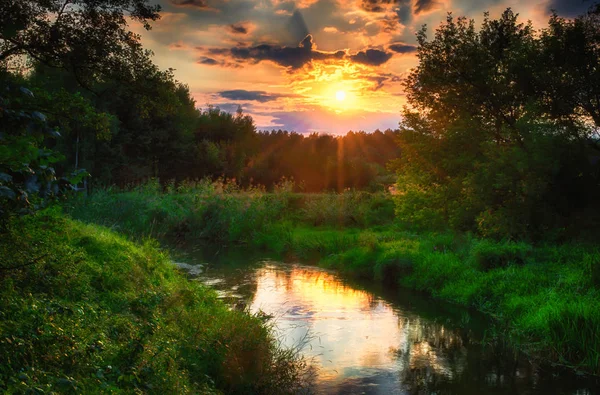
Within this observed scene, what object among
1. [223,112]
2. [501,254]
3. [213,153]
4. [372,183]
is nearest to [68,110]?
[501,254]

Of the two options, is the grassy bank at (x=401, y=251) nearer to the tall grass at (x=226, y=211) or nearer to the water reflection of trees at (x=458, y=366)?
the tall grass at (x=226, y=211)

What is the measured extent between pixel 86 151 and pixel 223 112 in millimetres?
19781

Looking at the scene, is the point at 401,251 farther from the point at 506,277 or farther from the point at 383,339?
the point at 383,339

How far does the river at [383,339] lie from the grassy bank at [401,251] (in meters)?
0.66

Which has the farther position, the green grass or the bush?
the bush

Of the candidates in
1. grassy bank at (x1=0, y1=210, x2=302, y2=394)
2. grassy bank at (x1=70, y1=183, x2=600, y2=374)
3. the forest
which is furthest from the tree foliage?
grassy bank at (x1=0, y1=210, x2=302, y2=394)

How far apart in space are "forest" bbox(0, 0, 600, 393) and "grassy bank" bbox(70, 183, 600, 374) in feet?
0.19

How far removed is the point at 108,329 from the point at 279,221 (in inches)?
759

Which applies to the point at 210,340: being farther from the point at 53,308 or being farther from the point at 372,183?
the point at 372,183

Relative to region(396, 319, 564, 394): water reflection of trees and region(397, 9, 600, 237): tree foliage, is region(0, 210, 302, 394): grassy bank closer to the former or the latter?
region(396, 319, 564, 394): water reflection of trees

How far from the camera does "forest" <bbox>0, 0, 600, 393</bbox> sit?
520 centimetres

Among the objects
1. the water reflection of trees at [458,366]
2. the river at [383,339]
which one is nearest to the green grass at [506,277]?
the river at [383,339]

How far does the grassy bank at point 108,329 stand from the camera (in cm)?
436

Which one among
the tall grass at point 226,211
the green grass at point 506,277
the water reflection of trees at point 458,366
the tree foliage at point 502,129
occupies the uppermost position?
the tree foliage at point 502,129
